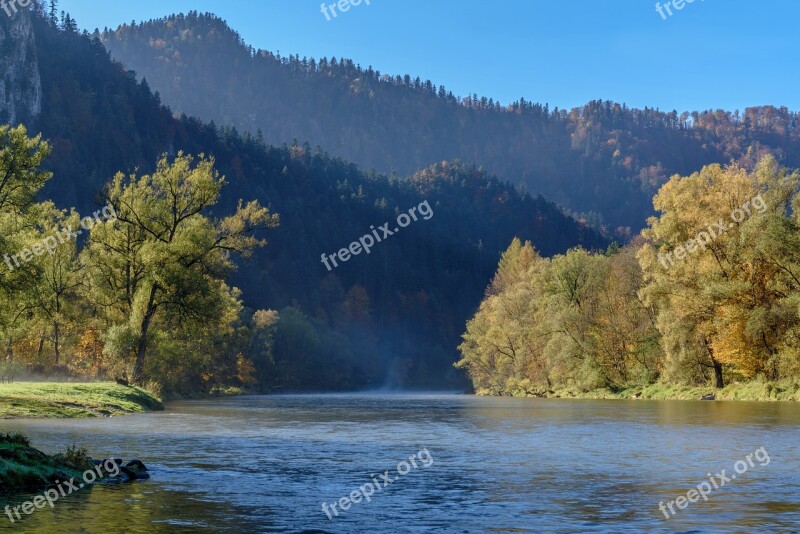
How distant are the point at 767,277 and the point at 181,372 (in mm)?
64180

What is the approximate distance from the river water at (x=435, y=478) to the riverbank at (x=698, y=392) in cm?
2749

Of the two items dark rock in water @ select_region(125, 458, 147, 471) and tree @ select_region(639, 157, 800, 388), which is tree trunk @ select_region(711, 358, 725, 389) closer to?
tree @ select_region(639, 157, 800, 388)

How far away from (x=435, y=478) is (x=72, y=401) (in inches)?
1304

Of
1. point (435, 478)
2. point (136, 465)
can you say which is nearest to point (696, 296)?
point (435, 478)

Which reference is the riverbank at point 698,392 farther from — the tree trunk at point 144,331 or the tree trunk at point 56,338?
the tree trunk at point 56,338

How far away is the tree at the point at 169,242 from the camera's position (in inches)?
2522

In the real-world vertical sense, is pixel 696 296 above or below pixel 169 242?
below

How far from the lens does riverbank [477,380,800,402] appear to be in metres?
67.4

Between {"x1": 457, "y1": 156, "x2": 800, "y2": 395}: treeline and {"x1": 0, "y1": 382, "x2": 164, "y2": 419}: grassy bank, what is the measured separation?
46084 mm

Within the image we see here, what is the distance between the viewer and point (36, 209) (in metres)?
52.0

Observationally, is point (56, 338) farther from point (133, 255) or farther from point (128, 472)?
point (128, 472)

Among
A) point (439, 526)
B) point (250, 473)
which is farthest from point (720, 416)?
point (439, 526)

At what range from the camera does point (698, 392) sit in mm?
77188

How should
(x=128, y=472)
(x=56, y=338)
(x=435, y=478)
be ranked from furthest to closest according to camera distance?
(x=56, y=338), (x=435, y=478), (x=128, y=472)
